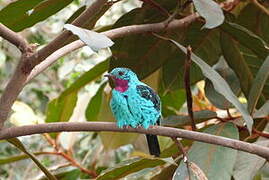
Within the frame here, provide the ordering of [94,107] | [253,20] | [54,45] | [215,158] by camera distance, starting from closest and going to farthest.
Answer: [54,45]
[215,158]
[253,20]
[94,107]

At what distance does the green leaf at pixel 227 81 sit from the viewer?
1.80m

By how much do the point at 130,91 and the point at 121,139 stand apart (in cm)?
70

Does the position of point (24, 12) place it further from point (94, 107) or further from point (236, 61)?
point (94, 107)

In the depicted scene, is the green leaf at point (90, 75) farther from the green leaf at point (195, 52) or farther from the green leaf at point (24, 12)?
the green leaf at point (24, 12)

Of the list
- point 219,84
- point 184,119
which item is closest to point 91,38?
point 219,84

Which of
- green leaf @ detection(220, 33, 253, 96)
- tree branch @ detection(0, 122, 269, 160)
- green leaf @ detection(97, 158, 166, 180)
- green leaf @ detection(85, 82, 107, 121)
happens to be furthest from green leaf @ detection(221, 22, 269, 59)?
green leaf @ detection(85, 82, 107, 121)

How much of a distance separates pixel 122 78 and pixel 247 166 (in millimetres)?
393

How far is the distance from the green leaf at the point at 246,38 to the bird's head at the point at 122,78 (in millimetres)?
350

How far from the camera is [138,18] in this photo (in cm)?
192

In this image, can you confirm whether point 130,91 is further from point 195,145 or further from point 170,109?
point 170,109

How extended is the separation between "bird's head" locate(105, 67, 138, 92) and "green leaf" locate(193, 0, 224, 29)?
0.26 metres

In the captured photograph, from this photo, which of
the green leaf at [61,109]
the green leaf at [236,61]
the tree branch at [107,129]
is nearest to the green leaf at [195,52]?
the green leaf at [236,61]

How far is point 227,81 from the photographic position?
1.91 m

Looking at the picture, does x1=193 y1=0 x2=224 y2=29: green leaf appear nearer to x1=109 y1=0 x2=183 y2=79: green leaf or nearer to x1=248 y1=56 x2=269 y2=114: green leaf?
x1=248 y1=56 x2=269 y2=114: green leaf
